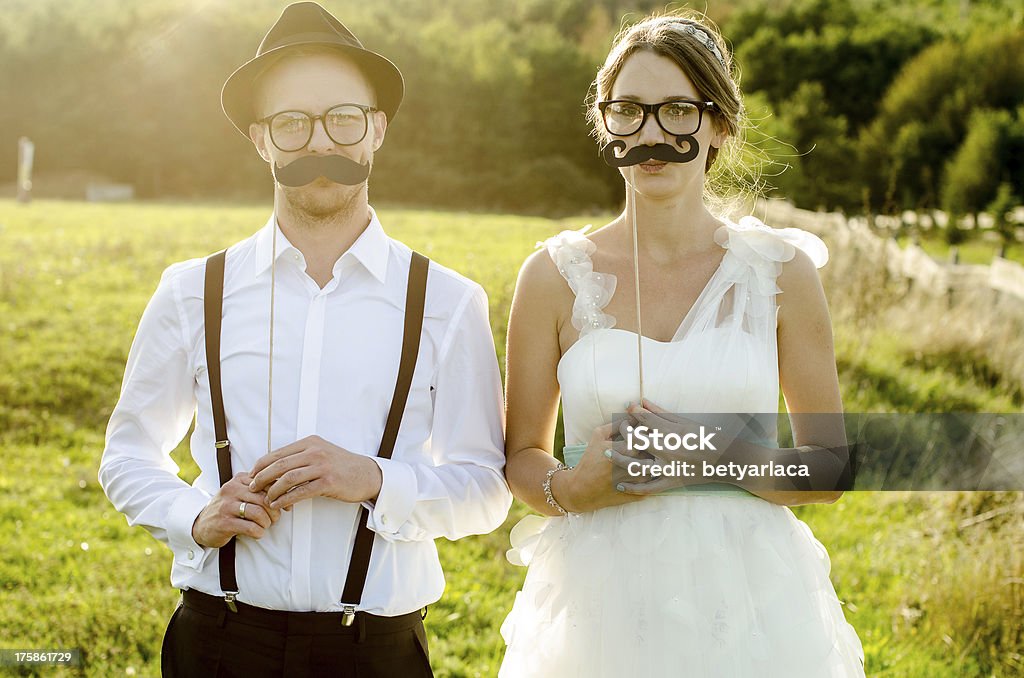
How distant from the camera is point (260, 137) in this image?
2.48 metres

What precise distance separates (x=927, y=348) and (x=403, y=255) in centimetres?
757

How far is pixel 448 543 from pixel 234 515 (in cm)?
323

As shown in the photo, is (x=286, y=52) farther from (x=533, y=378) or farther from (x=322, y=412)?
(x=533, y=378)

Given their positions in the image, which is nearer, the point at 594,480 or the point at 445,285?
the point at 594,480

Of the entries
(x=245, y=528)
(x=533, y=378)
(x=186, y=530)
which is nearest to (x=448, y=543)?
(x=533, y=378)

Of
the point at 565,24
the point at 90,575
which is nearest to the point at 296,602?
the point at 90,575

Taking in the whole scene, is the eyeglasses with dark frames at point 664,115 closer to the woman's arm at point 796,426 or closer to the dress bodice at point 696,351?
the dress bodice at point 696,351

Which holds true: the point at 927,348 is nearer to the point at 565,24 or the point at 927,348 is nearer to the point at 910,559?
the point at 910,559

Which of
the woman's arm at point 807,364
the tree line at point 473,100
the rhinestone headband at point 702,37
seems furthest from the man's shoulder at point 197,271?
the tree line at point 473,100

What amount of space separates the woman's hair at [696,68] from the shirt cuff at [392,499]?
3.35 feet

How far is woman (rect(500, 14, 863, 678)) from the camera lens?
2.25 m

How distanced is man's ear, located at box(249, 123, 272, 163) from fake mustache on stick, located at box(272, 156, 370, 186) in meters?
0.14

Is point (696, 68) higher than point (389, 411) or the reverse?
higher

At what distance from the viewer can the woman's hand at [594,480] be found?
221 cm
